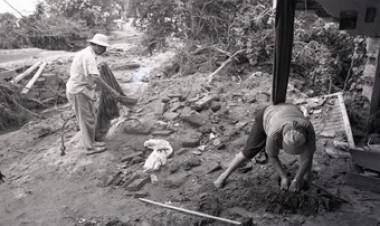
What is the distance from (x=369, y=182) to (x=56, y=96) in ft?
29.5

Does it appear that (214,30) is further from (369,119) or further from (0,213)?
(0,213)

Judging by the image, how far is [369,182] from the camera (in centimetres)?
421

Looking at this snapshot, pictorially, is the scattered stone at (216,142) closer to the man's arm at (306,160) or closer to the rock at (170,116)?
the rock at (170,116)

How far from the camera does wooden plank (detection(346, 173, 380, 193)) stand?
4172 millimetres

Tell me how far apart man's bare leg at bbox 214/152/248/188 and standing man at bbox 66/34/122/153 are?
2294 mm

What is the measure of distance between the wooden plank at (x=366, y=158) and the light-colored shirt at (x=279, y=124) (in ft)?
4.73

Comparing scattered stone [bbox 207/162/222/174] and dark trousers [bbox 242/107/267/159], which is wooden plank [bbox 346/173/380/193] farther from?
scattered stone [bbox 207/162/222/174]

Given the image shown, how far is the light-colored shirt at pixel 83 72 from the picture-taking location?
203 inches

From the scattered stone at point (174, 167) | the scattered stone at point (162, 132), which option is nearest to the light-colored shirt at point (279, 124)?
the scattered stone at point (174, 167)

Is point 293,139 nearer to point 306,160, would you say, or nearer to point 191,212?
point 306,160

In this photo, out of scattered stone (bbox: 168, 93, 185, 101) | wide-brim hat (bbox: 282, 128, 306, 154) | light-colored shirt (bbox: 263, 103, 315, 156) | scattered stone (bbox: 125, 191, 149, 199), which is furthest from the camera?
scattered stone (bbox: 168, 93, 185, 101)

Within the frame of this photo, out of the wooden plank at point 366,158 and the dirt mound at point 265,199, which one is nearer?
the dirt mound at point 265,199

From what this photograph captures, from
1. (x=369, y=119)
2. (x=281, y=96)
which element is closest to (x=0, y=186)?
(x=281, y=96)

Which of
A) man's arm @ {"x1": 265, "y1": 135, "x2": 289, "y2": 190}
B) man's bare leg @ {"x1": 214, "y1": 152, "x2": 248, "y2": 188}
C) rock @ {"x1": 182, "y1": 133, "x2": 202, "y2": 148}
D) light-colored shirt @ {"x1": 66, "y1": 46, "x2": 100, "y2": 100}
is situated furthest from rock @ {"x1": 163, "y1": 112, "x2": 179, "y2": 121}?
man's arm @ {"x1": 265, "y1": 135, "x2": 289, "y2": 190}
